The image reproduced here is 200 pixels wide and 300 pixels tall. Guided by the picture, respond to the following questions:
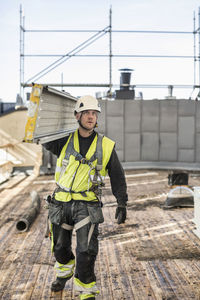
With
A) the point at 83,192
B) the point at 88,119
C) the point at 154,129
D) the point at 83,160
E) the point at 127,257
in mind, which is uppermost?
the point at 154,129

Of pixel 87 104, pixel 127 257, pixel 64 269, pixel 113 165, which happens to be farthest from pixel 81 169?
pixel 127 257

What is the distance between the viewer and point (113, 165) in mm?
4324

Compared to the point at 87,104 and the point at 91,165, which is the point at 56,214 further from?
the point at 87,104

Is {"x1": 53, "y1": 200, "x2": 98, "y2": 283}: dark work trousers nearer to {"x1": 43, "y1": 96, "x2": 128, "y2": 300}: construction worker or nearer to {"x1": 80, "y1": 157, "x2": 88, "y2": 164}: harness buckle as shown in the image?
{"x1": 43, "y1": 96, "x2": 128, "y2": 300}: construction worker

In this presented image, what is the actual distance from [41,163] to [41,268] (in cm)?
1116

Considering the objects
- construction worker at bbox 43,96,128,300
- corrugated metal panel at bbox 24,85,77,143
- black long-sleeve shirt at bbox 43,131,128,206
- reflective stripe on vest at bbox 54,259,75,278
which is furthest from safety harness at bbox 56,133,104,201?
reflective stripe on vest at bbox 54,259,75,278

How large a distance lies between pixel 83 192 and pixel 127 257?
203cm

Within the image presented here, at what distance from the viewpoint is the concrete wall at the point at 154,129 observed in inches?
680

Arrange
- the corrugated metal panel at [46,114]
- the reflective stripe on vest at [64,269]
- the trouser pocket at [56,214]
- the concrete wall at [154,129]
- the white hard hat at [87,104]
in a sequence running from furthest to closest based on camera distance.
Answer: the concrete wall at [154,129]
the reflective stripe on vest at [64,269]
the white hard hat at [87,104]
the trouser pocket at [56,214]
the corrugated metal panel at [46,114]

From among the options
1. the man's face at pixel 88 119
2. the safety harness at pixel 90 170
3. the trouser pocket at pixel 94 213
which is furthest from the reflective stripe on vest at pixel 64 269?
the man's face at pixel 88 119

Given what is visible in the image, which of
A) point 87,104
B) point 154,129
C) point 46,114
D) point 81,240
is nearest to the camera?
point 81,240

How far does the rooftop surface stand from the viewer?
179 inches

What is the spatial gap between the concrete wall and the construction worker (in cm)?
1286

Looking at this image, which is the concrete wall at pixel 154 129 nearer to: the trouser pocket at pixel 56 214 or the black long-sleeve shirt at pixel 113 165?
the black long-sleeve shirt at pixel 113 165
